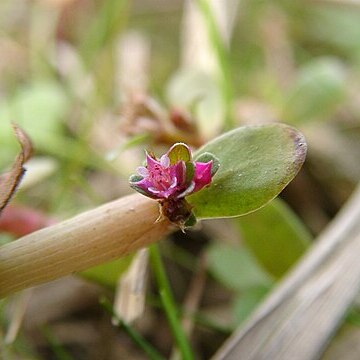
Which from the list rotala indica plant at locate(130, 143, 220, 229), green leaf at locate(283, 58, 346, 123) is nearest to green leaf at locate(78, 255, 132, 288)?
rotala indica plant at locate(130, 143, 220, 229)

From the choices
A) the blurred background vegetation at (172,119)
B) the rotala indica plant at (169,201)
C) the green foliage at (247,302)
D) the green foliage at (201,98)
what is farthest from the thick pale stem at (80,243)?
the green foliage at (201,98)

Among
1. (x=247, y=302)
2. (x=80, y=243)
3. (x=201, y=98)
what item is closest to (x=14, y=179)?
(x=80, y=243)

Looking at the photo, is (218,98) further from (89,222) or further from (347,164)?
(89,222)

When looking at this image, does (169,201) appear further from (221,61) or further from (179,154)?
(221,61)

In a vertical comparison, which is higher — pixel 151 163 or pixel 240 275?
pixel 151 163

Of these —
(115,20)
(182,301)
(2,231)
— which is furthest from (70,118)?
(2,231)

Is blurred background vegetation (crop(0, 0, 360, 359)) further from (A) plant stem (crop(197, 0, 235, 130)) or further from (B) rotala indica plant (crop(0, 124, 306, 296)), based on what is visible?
(B) rotala indica plant (crop(0, 124, 306, 296))
